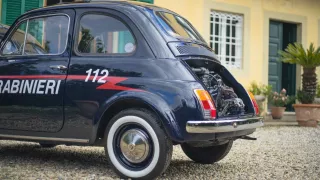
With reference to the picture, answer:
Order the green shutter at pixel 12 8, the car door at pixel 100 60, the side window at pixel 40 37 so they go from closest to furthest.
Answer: the car door at pixel 100 60, the side window at pixel 40 37, the green shutter at pixel 12 8

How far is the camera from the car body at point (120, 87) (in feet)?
13.0

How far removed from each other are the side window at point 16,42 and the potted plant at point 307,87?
24.3 feet

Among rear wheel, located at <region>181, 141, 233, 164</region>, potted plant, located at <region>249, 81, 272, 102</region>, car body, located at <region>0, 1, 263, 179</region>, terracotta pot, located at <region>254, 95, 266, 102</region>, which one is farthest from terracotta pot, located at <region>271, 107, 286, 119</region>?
car body, located at <region>0, 1, 263, 179</region>

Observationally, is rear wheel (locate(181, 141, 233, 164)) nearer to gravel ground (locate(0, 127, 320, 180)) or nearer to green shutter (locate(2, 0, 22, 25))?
gravel ground (locate(0, 127, 320, 180))

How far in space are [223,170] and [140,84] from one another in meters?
1.41

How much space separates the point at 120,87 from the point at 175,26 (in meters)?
0.95

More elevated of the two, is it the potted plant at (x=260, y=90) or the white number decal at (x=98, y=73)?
the white number decal at (x=98, y=73)

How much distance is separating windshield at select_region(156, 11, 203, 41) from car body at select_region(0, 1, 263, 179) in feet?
0.05

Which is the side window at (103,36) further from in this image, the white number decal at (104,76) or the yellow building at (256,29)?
the yellow building at (256,29)

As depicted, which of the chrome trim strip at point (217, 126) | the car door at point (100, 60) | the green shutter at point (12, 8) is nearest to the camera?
the chrome trim strip at point (217, 126)

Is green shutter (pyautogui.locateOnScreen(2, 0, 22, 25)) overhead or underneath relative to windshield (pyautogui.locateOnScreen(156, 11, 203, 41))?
overhead

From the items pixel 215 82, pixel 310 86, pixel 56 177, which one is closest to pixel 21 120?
pixel 56 177

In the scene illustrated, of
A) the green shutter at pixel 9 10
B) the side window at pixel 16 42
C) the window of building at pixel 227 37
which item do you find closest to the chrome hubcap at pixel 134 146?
the side window at pixel 16 42

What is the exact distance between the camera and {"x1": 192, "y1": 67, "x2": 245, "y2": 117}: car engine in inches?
174
